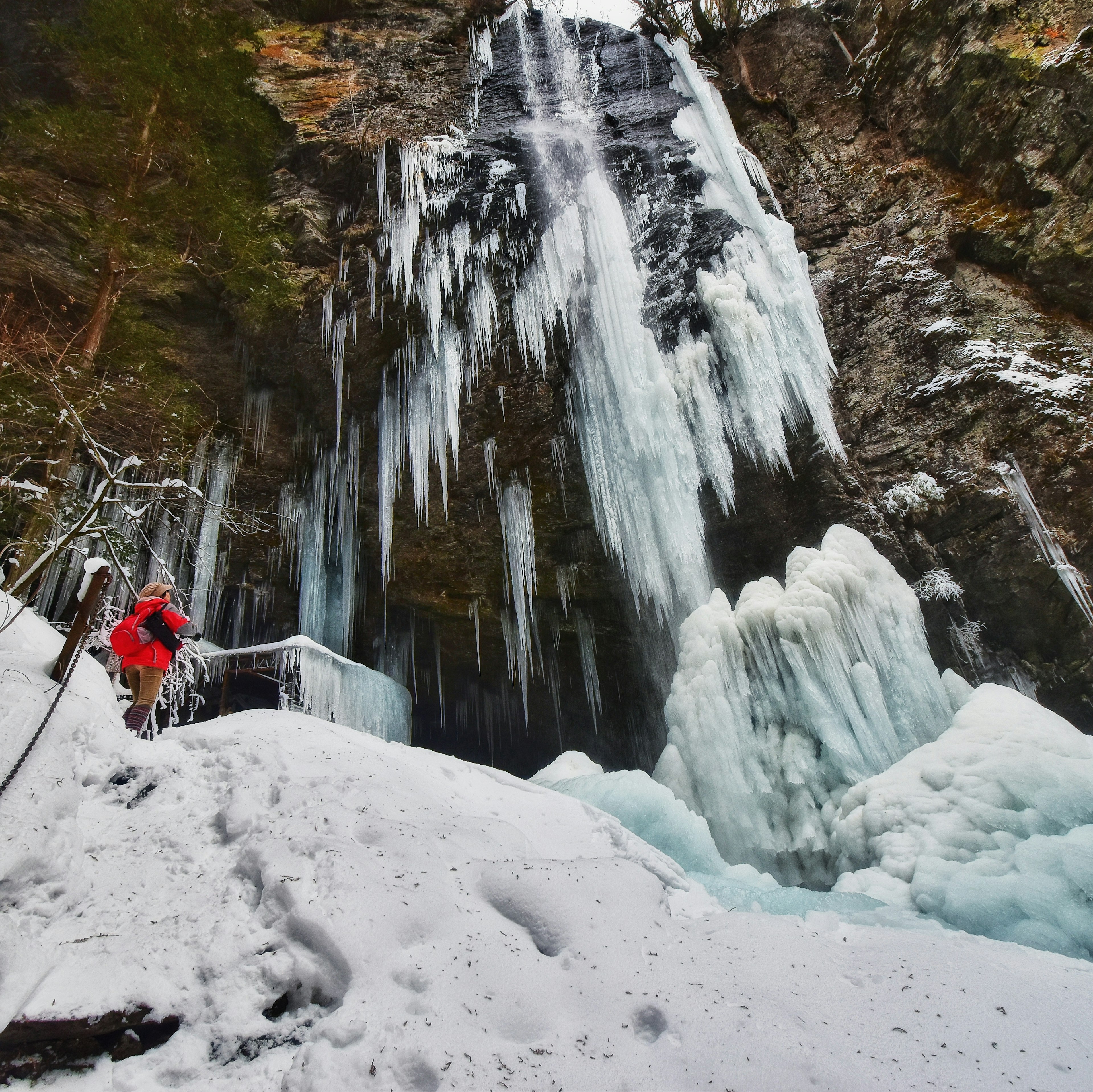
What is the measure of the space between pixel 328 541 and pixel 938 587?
Result: 9753 millimetres

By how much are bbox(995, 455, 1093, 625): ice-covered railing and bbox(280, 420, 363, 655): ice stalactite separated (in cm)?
956

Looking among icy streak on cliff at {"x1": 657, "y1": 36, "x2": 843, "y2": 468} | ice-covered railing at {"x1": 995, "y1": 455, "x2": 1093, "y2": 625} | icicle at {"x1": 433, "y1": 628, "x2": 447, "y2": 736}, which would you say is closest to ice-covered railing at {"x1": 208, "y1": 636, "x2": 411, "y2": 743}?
icicle at {"x1": 433, "y1": 628, "x2": 447, "y2": 736}

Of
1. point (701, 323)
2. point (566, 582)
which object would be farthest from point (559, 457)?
point (701, 323)

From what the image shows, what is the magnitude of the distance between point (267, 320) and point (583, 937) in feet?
32.4

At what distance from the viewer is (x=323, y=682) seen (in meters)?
9.23

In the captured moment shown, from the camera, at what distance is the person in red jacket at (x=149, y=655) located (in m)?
3.93

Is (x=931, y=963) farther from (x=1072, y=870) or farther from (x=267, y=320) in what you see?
(x=267, y=320)

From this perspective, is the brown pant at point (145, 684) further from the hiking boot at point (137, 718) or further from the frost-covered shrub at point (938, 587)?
the frost-covered shrub at point (938, 587)

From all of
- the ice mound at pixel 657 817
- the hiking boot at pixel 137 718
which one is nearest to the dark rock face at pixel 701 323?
the ice mound at pixel 657 817

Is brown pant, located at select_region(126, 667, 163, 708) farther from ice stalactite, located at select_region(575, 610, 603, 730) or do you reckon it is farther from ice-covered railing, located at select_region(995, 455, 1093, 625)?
ice-covered railing, located at select_region(995, 455, 1093, 625)

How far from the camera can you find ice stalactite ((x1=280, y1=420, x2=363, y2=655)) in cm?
1048

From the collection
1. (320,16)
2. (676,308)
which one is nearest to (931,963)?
(676,308)

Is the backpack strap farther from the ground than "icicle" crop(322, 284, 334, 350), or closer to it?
closer to it

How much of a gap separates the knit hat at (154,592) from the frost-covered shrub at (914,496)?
842 cm
